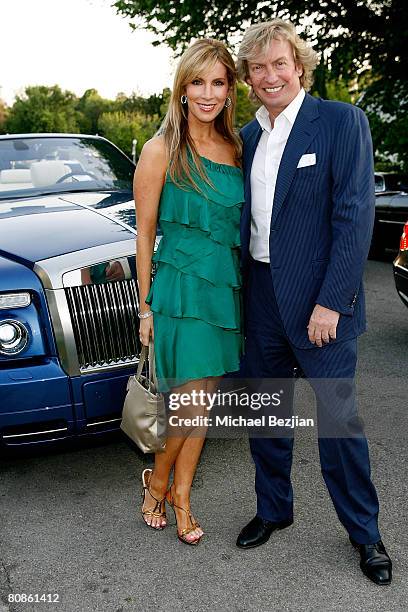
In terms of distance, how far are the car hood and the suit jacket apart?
104cm

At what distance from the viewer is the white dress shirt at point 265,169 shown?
2.73 metres

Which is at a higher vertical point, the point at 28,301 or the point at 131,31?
the point at 131,31

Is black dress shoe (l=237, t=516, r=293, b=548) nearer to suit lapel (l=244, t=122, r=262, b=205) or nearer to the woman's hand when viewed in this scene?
the woman's hand

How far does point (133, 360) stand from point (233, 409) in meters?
0.62

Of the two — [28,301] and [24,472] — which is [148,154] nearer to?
[28,301]

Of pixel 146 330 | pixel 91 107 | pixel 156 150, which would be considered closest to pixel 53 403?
pixel 146 330

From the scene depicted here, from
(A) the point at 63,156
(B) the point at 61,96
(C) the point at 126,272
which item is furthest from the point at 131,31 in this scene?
(B) the point at 61,96

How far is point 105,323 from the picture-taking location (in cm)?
330

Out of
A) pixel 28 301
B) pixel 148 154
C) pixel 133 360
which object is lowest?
pixel 133 360

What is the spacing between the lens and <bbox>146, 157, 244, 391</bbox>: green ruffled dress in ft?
9.22

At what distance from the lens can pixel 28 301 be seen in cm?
315

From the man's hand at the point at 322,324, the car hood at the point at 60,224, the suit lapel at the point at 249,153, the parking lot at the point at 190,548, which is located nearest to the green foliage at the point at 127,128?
the car hood at the point at 60,224

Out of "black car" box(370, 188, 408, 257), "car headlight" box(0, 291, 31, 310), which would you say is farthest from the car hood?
"black car" box(370, 188, 408, 257)

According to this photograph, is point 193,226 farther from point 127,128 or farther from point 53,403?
point 127,128
